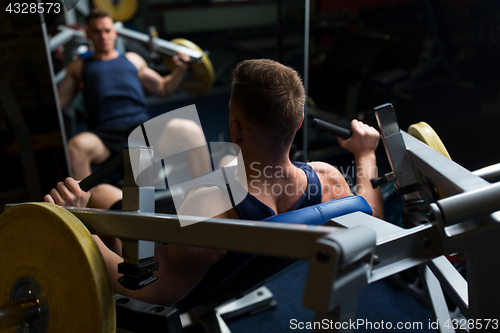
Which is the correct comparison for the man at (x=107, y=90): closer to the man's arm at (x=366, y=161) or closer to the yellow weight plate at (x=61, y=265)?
the man's arm at (x=366, y=161)

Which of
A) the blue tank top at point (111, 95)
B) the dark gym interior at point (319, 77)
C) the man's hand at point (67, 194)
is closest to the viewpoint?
the man's hand at point (67, 194)

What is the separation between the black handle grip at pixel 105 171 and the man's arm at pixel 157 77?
197cm

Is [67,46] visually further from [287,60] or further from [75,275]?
[75,275]

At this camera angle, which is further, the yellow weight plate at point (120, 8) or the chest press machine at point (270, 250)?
the yellow weight plate at point (120, 8)

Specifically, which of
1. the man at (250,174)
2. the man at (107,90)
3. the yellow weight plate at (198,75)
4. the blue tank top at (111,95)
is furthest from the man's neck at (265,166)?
the yellow weight plate at (198,75)

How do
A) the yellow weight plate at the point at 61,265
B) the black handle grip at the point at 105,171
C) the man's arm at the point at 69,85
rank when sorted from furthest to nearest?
the man's arm at the point at 69,85
the black handle grip at the point at 105,171
the yellow weight plate at the point at 61,265

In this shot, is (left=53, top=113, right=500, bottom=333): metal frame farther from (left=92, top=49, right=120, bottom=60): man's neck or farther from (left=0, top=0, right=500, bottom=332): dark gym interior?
(left=92, top=49, right=120, bottom=60): man's neck

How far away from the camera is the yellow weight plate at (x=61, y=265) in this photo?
73 centimetres

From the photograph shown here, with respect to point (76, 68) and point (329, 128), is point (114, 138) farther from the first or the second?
point (329, 128)

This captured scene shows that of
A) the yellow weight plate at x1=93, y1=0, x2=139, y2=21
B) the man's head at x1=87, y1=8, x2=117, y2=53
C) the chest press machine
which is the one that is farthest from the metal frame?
the yellow weight plate at x1=93, y1=0, x2=139, y2=21

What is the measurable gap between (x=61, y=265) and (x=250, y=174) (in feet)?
1.46

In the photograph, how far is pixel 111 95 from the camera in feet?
8.27

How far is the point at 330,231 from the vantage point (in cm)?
58

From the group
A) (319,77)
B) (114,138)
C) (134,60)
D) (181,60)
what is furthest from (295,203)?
(319,77)
